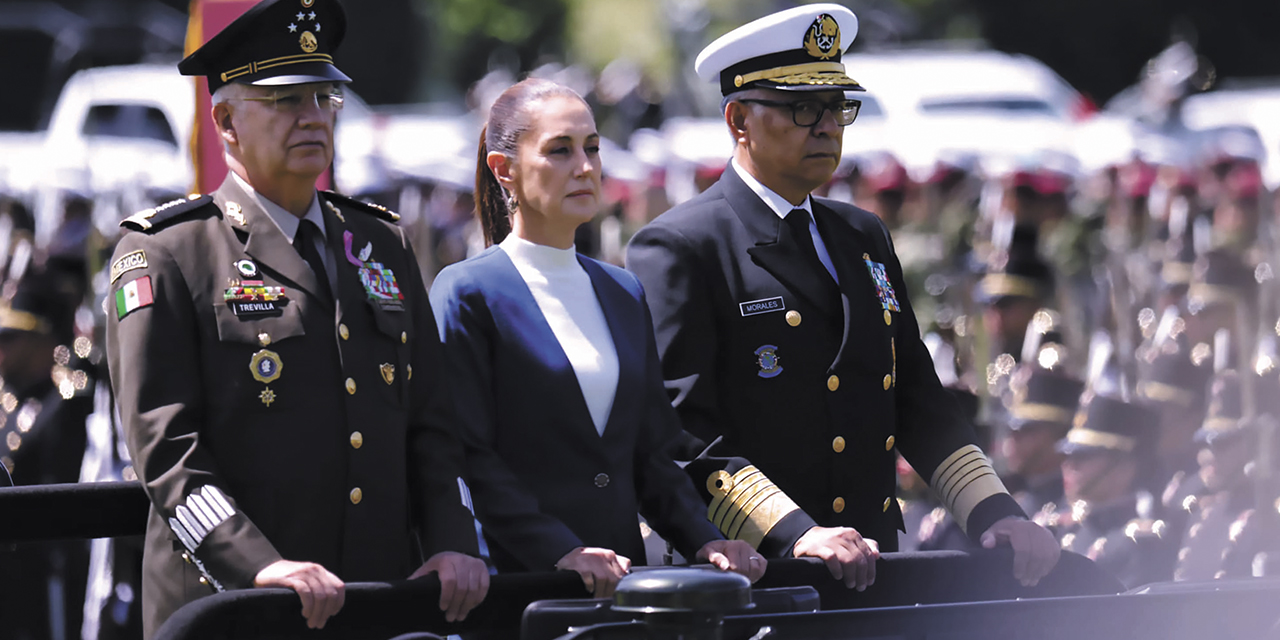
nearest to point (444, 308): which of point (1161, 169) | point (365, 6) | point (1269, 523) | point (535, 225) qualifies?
point (535, 225)

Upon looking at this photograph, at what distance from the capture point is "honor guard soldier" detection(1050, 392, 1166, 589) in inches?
252

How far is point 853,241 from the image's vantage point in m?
4.02

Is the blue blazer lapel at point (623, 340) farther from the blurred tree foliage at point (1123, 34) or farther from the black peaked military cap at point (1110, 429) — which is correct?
the blurred tree foliage at point (1123, 34)

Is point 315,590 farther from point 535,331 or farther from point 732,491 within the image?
point 732,491

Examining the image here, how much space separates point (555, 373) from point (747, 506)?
1.54ft

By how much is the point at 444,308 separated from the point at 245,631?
1128mm

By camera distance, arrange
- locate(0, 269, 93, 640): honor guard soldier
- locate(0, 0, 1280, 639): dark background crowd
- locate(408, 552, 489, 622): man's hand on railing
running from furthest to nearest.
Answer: locate(0, 269, 93, 640): honor guard soldier, locate(0, 0, 1280, 639): dark background crowd, locate(408, 552, 489, 622): man's hand on railing

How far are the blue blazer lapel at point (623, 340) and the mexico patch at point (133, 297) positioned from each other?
37.2 inches

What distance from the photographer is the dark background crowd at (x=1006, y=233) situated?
7070mm

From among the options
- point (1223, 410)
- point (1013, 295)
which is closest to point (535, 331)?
point (1223, 410)

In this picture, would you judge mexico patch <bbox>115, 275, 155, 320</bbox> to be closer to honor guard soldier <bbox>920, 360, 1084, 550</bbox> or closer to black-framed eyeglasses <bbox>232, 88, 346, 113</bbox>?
black-framed eyeglasses <bbox>232, 88, 346, 113</bbox>

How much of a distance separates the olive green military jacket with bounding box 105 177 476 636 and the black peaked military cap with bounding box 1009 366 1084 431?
4.40 m

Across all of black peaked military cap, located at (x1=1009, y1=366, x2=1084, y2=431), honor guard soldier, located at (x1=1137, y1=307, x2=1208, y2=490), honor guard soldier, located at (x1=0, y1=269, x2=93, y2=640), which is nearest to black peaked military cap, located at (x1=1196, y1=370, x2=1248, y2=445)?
honor guard soldier, located at (x1=1137, y1=307, x2=1208, y2=490)

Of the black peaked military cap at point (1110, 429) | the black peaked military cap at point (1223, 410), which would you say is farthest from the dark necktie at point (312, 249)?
the black peaked military cap at point (1223, 410)
